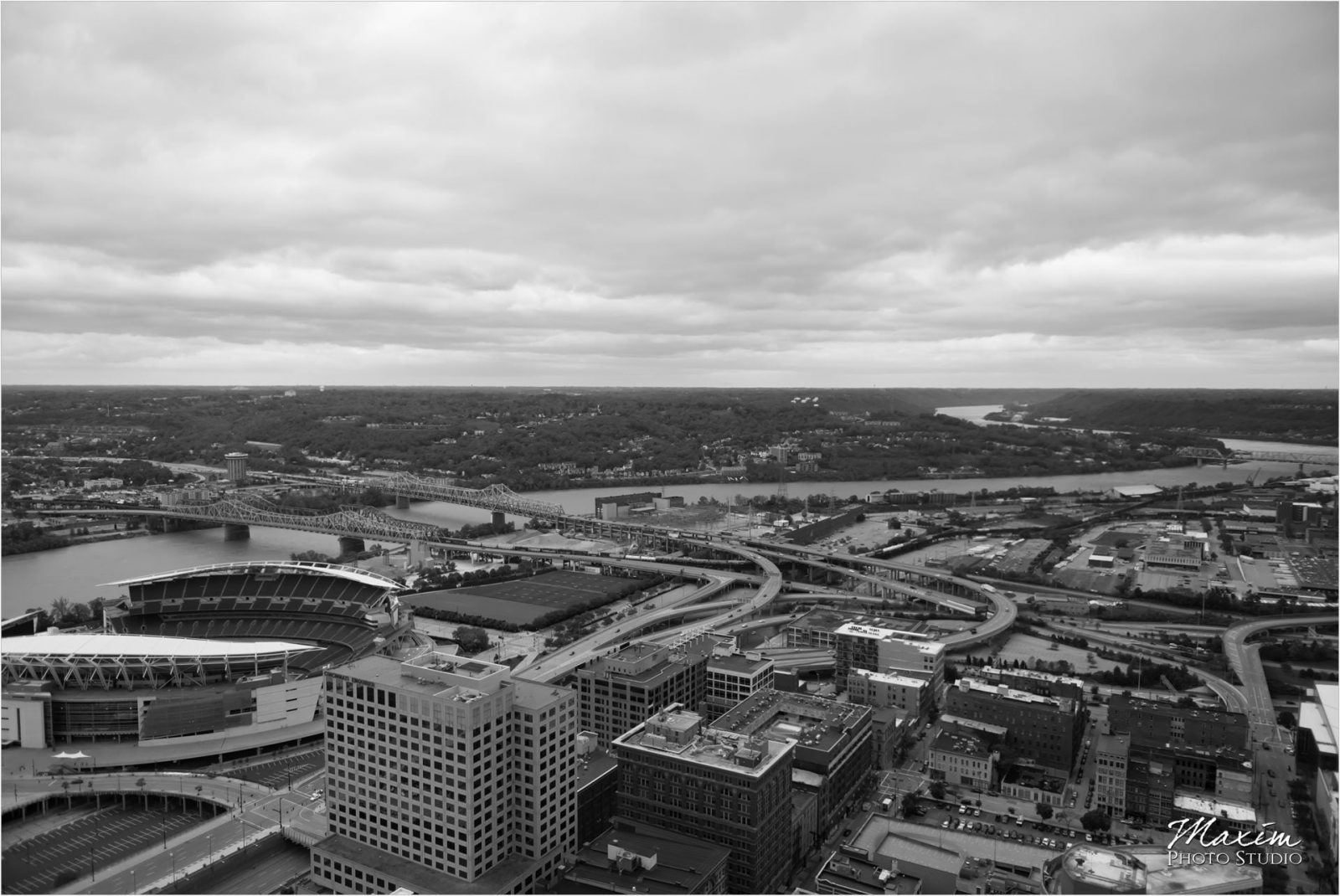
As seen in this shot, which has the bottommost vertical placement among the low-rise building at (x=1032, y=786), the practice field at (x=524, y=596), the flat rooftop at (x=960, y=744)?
the low-rise building at (x=1032, y=786)

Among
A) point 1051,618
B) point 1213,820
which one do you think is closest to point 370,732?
point 1213,820

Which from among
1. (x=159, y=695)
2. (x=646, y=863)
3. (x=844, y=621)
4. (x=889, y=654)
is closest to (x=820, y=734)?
(x=646, y=863)

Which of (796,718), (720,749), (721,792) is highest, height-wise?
(720,749)

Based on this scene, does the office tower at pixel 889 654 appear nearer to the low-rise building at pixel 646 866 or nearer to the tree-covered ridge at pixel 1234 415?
the low-rise building at pixel 646 866

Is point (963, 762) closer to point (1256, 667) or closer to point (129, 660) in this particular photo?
point (1256, 667)

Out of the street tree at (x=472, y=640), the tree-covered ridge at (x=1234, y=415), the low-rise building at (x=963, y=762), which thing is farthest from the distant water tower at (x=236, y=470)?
the tree-covered ridge at (x=1234, y=415)

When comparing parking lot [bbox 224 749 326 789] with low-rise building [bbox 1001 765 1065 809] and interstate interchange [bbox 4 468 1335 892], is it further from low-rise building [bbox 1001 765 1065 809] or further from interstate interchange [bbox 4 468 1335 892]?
low-rise building [bbox 1001 765 1065 809]
